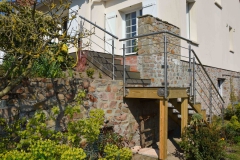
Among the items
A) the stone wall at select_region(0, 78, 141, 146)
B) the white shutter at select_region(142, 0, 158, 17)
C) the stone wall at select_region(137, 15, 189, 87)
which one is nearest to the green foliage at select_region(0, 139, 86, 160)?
the stone wall at select_region(0, 78, 141, 146)

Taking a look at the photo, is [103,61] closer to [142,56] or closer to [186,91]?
[142,56]

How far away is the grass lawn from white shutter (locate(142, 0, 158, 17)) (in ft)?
14.4

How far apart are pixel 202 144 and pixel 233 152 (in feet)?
5.63

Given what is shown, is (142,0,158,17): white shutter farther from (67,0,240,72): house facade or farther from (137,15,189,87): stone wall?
(137,15,189,87): stone wall

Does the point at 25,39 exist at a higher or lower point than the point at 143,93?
higher

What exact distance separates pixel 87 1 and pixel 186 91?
4.96m

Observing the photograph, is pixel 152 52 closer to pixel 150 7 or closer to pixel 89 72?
pixel 150 7

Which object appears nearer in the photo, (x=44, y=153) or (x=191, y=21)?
(x=44, y=153)

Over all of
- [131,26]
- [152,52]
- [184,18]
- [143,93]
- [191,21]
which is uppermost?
[191,21]

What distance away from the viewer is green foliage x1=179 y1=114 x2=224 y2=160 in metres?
5.05

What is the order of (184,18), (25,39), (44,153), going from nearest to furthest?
(44,153) < (25,39) < (184,18)

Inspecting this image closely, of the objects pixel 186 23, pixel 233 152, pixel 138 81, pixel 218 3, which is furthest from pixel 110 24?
pixel 233 152

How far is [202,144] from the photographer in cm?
510

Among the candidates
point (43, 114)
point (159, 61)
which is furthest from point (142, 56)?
point (43, 114)
